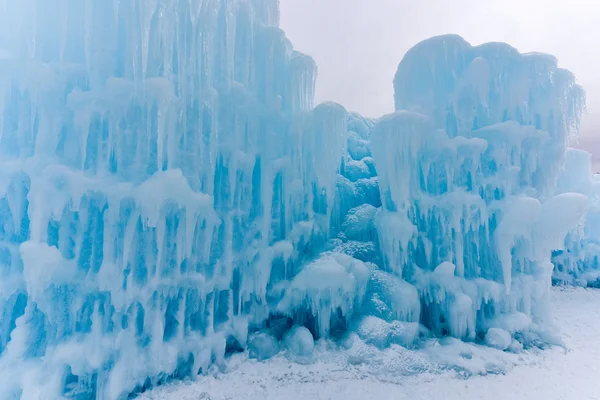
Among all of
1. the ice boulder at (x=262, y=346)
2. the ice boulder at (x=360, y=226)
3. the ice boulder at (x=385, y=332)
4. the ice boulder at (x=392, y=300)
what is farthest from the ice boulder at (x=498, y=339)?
the ice boulder at (x=262, y=346)

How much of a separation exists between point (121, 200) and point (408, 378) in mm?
8929

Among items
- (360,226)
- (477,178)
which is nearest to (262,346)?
(360,226)

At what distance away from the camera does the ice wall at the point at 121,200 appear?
25.6 ft

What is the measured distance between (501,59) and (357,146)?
6534 millimetres

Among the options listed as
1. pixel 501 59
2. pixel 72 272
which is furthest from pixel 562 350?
pixel 72 272

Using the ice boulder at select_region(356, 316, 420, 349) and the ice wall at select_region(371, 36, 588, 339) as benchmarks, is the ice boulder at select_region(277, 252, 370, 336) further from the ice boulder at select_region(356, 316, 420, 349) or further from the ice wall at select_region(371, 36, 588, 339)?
the ice wall at select_region(371, 36, 588, 339)

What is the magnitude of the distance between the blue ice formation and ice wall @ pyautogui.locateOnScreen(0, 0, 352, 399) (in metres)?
0.05

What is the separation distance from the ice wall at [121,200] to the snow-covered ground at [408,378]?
3.24 ft

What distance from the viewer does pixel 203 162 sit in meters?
9.91

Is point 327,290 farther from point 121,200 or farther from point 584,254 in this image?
point 584,254

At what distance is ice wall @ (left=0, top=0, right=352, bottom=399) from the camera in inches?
308

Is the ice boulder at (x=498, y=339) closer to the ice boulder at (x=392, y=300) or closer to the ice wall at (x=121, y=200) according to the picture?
the ice boulder at (x=392, y=300)

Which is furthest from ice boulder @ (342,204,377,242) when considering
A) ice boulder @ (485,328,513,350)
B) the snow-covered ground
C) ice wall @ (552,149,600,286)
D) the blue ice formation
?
ice wall @ (552,149,600,286)

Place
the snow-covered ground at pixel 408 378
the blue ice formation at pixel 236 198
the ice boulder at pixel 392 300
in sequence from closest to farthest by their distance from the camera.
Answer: the blue ice formation at pixel 236 198 < the snow-covered ground at pixel 408 378 < the ice boulder at pixel 392 300
